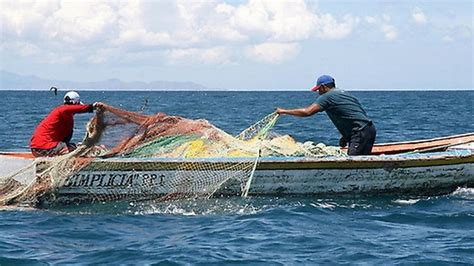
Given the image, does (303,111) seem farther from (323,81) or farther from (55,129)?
(55,129)

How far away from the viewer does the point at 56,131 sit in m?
11.4

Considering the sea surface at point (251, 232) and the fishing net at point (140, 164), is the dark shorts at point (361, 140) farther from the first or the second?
the sea surface at point (251, 232)

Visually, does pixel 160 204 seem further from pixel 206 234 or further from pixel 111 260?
pixel 111 260

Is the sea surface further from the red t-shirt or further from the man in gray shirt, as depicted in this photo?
the red t-shirt

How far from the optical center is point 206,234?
898cm

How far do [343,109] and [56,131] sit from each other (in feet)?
14.0


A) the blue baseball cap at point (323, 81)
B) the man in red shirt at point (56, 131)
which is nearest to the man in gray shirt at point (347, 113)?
the blue baseball cap at point (323, 81)

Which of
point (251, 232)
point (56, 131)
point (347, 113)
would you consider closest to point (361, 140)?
point (347, 113)

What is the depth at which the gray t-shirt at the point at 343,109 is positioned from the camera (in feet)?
37.8

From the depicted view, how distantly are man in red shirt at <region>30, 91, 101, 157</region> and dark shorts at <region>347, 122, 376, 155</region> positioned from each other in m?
4.07

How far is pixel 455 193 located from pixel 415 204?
103 cm

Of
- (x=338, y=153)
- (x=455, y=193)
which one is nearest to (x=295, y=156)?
(x=338, y=153)

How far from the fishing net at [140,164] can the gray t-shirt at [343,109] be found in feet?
1.80

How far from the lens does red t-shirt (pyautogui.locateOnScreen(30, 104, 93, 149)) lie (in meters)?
11.2
